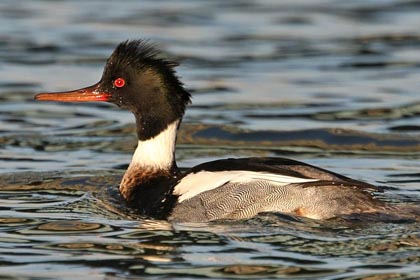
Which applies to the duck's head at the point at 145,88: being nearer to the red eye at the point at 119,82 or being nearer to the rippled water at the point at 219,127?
the red eye at the point at 119,82

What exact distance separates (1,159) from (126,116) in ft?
7.80

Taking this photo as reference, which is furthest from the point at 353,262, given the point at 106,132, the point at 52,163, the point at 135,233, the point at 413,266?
the point at 106,132

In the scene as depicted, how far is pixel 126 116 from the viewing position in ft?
46.5

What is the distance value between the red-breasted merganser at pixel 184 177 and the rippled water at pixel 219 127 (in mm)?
163

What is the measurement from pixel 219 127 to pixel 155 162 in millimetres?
3141

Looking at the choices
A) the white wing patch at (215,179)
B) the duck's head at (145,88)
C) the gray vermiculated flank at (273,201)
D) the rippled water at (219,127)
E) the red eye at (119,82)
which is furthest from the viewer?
the red eye at (119,82)

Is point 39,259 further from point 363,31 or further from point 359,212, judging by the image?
point 363,31

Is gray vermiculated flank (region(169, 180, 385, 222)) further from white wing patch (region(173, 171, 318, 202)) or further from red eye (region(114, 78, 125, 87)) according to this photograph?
red eye (region(114, 78, 125, 87))

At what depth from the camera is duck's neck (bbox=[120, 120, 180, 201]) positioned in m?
10.2

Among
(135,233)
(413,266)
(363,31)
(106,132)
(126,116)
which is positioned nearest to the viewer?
(413,266)

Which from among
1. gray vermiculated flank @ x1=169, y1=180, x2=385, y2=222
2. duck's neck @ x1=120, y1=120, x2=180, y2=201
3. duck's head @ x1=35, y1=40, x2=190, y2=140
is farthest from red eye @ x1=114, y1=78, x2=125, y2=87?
gray vermiculated flank @ x1=169, y1=180, x2=385, y2=222

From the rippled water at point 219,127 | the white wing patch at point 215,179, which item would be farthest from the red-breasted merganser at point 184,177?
the rippled water at point 219,127

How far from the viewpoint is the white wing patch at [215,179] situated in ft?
30.0

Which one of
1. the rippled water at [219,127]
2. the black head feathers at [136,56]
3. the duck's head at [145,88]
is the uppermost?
the black head feathers at [136,56]
